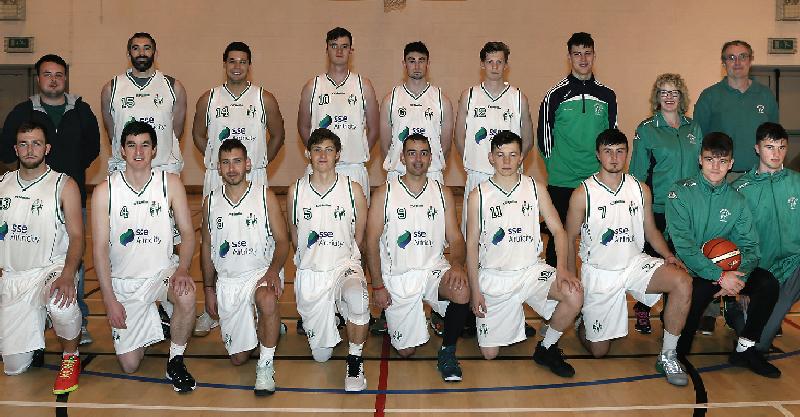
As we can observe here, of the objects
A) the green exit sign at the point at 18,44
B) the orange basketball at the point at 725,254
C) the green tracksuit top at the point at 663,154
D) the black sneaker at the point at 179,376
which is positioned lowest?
the black sneaker at the point at 179,376

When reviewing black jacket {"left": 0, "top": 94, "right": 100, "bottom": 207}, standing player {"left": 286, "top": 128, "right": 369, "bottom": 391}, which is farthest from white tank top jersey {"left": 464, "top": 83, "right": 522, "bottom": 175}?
black jacket {"left": 0, "top": 94, "right": 100, "bottom": 207}

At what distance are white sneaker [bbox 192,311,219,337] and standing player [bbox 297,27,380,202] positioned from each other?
1.51 metres

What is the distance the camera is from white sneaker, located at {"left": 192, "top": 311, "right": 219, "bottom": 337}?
579 cm

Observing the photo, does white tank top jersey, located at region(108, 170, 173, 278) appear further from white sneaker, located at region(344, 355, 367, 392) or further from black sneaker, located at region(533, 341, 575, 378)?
black sneaker, located at region(533, 341, 575, 378)

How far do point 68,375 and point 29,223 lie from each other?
1012mm

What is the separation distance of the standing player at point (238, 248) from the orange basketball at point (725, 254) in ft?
8.81

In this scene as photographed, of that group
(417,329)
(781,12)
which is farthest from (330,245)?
(781,12)

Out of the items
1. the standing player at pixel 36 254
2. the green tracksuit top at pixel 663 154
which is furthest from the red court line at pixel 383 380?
the green tracksuit top at pixel 663 154

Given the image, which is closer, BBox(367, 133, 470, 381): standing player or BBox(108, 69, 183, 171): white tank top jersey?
BBox(367, 133, 470, 381): standing player

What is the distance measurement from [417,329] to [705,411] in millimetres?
1796

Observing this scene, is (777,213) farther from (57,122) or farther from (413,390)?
(57,122)

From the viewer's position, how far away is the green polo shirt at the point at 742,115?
6172 millimetres

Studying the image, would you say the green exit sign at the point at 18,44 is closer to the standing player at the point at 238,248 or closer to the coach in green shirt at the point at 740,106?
the standing player at the point at 238,248

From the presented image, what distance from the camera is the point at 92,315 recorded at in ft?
20.4
